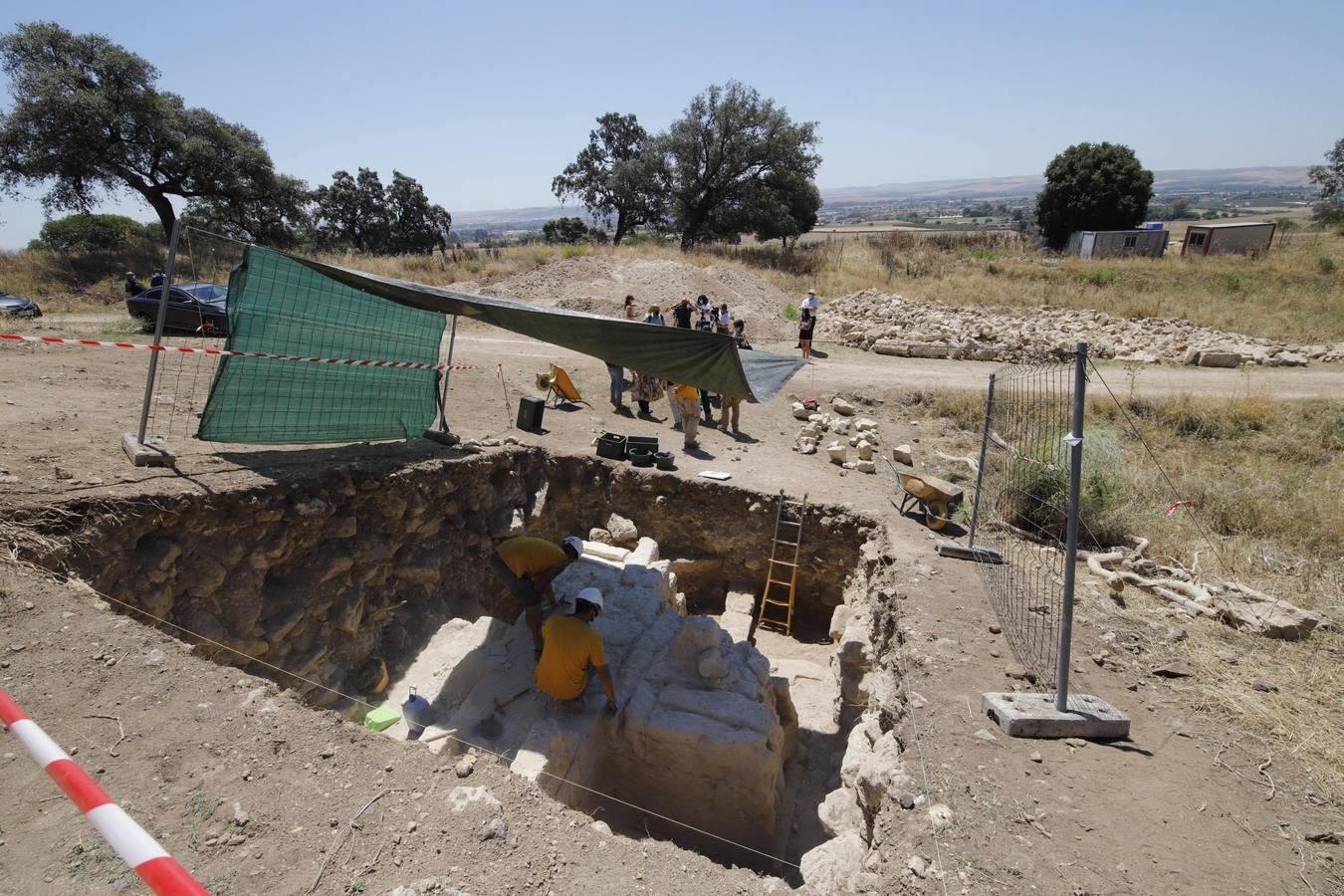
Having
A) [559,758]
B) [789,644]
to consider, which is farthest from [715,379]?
[789,644]

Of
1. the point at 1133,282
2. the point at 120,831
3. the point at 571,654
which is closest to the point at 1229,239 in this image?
the point at 1133,282

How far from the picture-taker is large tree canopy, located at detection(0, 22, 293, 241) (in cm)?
2192

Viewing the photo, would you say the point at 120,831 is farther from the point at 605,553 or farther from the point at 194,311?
the point at 194,311

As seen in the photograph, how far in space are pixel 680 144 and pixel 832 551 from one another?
96.2ft

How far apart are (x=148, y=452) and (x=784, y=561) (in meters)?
7.56

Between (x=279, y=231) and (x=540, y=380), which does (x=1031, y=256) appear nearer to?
(x=540, y=380)

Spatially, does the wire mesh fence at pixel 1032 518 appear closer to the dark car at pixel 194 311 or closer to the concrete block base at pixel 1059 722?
the concrete block base at pixel 1059 722

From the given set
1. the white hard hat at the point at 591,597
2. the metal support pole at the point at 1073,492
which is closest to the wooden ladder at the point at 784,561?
the white hard hat at the point at 591,597

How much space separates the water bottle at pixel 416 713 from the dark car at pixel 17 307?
51.0 feet

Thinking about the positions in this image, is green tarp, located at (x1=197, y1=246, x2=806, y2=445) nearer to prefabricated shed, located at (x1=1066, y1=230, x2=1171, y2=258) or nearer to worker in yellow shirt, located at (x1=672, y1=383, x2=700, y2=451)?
worker in yellow shirt, located at (x1=672, y1=383, x2=700, y2=451)

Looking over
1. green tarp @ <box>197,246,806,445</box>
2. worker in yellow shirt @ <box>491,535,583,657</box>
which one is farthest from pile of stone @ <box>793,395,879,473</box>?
worker in yellow shirt @ <box>491,535,583,657</box>

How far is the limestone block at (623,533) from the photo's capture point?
9.86 meters

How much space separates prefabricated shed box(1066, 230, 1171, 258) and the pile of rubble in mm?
24541

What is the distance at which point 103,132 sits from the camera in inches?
901
